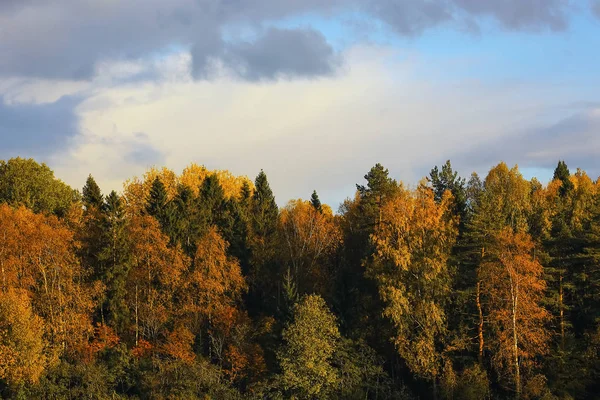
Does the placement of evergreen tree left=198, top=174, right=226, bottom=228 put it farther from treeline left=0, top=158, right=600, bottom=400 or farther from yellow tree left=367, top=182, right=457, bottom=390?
yellow tree left=367, top=182, right=457, bottom=390

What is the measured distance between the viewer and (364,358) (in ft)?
211

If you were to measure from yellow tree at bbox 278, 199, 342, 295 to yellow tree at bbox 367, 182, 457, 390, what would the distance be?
36.7ft

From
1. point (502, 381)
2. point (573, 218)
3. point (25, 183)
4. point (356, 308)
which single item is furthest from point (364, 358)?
point (25, 183)

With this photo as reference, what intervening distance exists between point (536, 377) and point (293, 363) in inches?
864

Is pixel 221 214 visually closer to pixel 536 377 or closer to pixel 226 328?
pixel 226 328

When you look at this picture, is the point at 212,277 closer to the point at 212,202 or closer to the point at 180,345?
the point at 180,345

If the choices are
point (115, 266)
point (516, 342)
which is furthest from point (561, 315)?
point (115, 266)

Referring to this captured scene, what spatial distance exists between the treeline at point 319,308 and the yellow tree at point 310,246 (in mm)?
765

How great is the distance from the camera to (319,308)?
62.9 m

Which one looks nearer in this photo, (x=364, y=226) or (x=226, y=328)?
(x=226, y=328)

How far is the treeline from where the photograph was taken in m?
60.8

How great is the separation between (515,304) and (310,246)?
27.8 metres

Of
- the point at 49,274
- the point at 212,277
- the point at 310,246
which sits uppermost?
the point at 310,246

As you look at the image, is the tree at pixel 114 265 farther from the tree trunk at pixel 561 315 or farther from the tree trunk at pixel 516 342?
the tree trunk at pixel 561 315
